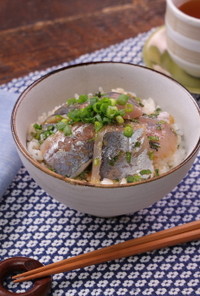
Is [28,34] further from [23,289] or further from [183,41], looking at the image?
[23,289]

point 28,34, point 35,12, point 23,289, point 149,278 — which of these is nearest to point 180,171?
point 149,278

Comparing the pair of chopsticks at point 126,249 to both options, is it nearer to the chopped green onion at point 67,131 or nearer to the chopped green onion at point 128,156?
the chopped green onion at point 128,156

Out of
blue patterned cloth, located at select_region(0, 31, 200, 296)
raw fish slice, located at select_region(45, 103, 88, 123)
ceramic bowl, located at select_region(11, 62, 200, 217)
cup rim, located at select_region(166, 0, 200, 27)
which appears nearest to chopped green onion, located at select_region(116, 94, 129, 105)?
raw fish slice, located at select_region(45, 103, 88, 123)

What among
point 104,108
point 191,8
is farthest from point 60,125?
point 191,8

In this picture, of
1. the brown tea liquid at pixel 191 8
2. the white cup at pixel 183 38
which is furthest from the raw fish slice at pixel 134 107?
the brown tea liquid at pixel 191 8

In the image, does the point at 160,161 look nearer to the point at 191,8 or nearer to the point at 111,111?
the point at 111,111

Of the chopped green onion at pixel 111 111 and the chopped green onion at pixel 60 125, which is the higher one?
the chopped green onion at pixel 111 111

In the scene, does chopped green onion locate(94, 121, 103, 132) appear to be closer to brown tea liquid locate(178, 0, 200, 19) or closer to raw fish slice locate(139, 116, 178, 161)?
raw fish slice locate(139, 116, 178, 161)
